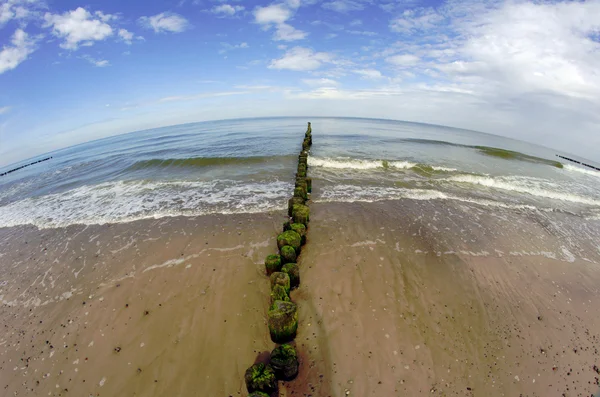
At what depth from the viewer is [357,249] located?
834 cm

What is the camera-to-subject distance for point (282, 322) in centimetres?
496

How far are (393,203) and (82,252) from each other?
499 inches

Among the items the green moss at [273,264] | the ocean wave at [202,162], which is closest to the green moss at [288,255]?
the green moss at [273,264]

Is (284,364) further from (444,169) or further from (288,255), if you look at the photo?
(444,169)

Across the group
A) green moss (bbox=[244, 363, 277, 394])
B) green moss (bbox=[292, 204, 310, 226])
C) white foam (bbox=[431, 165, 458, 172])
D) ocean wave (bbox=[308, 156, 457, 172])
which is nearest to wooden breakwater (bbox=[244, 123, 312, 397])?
green moss (bbox=[244, 363, 277, 394])

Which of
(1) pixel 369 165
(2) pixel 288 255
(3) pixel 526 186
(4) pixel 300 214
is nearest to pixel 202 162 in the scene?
(1) pixel 369 165

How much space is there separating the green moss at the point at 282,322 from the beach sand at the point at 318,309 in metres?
0.28

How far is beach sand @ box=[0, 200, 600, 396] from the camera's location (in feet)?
15.4

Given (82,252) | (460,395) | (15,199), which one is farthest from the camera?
(15,199)

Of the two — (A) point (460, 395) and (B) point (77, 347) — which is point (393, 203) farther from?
(B) point (77, 347)

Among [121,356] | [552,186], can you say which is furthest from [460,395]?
[552,186]

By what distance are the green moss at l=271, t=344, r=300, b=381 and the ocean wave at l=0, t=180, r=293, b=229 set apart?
7.18m

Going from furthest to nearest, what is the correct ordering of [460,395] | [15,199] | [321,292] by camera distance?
[15,199] → [321,292] → [460,395]

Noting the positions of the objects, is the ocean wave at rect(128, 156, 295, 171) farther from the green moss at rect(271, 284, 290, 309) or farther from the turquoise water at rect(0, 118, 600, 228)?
the green moss at rect(271, 284, 290, 309)
